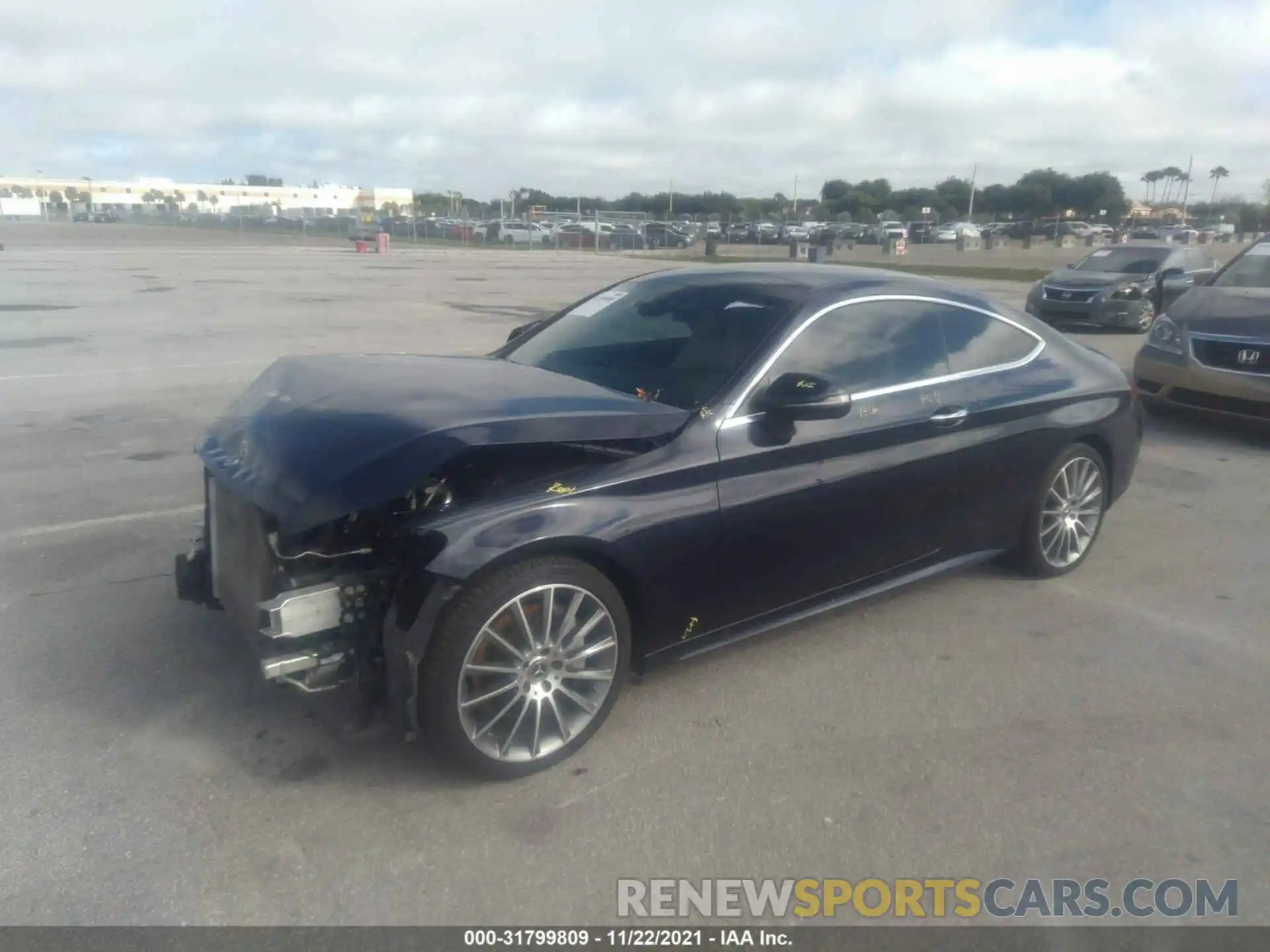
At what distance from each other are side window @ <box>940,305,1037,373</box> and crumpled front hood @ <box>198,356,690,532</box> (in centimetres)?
171

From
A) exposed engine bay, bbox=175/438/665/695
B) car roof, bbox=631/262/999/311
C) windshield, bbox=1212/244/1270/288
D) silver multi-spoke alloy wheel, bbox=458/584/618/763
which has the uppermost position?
windshield, bbox=1212/244/1270/288

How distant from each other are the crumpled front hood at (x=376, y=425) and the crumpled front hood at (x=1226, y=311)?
6.44 metres

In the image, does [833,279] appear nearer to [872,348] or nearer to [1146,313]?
[872,348]

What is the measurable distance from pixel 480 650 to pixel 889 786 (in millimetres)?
1436

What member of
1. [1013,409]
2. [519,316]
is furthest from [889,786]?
[519,316]

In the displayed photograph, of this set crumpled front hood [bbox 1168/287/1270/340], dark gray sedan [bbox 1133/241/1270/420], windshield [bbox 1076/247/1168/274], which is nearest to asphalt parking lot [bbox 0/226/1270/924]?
dark gray sedan [bbox 1133/241/1270/420]

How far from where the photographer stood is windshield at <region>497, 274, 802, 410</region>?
4129mm

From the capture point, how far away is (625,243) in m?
50.7

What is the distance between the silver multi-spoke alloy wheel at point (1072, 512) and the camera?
516 centimetres

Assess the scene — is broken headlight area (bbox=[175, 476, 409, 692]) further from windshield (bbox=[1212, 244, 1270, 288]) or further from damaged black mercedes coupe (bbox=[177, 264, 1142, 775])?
windshield (bbox=[1212, 244, 1270, 288])

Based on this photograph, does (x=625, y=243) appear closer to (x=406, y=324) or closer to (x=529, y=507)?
(x=406, y=324)

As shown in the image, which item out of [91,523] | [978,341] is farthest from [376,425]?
[91,523]

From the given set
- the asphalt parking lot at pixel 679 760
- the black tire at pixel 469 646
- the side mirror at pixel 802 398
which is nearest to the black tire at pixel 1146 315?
the asphalt parking lot at pixel 679 760

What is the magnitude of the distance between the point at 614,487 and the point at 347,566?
3.01 ft
